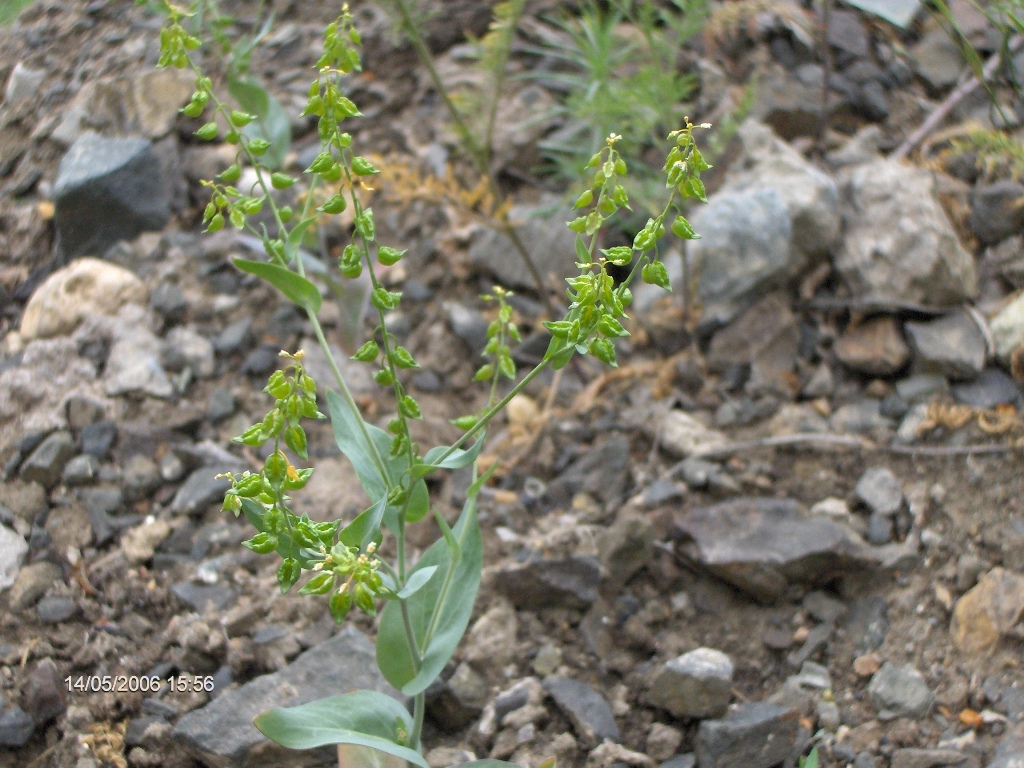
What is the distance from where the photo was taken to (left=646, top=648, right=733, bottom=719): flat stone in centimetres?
226

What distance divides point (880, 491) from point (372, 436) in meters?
1.57

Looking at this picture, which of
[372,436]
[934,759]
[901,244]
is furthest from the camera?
[901,244]

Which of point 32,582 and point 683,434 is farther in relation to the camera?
point 683,434

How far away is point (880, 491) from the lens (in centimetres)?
275

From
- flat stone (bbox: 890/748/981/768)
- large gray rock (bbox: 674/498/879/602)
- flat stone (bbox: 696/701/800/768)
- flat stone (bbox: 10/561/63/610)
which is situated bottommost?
flat stone (bbox: 890/748/981/768)

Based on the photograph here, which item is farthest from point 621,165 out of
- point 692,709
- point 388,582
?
point 692,709

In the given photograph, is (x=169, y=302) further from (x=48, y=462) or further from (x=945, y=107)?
(x=945, y=107)

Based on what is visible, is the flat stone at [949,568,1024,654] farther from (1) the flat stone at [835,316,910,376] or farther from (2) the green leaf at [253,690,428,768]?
(2) the green leaf at [253,690,428,768]

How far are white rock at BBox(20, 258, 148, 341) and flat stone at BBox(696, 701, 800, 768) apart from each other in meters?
2.49

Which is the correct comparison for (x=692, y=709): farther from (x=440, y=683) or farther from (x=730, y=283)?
(x=730, y=283)

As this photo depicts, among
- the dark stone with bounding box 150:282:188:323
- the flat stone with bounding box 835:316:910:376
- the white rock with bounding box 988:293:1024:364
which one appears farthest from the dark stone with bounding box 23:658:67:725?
the white rock with bounding box 988:293:1024:364

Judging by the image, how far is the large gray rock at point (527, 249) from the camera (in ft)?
11.6

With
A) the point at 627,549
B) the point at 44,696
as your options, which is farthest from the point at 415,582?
the point at 44,696

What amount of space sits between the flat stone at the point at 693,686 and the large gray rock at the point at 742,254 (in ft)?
4.51
